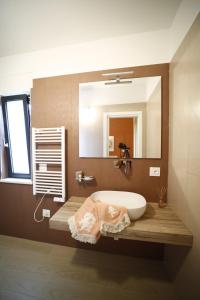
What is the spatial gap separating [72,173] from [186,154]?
1.24 meters

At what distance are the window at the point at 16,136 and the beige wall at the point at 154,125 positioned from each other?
1670 mm

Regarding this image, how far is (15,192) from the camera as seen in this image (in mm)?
1968

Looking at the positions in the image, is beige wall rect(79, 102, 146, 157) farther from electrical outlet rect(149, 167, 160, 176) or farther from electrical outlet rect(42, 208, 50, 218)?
electrical outlet rect(42, 208, 50, 218)

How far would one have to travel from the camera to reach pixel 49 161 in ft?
5.87

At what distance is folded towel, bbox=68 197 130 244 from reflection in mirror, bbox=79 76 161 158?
0.67m

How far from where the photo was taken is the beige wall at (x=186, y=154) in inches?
36.7

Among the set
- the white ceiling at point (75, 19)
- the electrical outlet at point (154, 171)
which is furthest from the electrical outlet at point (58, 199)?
the white ceiling at point (75, 19)

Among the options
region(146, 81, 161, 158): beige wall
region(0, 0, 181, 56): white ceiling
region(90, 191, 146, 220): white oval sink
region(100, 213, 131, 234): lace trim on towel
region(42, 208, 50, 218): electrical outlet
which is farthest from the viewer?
region(42, 208, 50, 218): electrical outlet


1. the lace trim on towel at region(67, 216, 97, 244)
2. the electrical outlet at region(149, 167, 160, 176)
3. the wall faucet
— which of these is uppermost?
the electrical outlet at region(149, 167, 160, 176)

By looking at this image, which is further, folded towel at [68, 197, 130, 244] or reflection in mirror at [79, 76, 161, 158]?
reflection in mirror at [79, 76, 161, 158]

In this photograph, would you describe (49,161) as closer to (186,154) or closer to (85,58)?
(85,58)

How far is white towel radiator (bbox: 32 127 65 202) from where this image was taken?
1716 millimetres

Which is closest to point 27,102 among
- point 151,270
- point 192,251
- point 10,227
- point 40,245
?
point 10,227

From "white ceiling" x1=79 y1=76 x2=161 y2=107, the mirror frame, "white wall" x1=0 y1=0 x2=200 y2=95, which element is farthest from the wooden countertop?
"white wall" x1=0 y1=0 x2=200 y2=95
